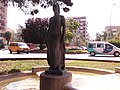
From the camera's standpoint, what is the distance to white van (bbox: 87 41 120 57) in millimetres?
25297

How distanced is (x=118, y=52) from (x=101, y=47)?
6.44 feet

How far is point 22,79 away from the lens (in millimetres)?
8992

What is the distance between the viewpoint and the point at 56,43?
6105mm

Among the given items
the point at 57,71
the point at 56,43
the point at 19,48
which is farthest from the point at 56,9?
A: the point at 19,48

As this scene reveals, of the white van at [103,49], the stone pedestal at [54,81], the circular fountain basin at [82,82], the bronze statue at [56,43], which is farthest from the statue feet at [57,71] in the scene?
the white van at [103,49]

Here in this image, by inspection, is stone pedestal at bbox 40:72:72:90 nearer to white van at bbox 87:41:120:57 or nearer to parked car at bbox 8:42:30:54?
white van at bbox 87:41:120:57

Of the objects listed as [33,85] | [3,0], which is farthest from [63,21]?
[3,0]

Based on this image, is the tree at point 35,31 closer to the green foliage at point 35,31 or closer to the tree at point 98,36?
the green foliage at point 35,31

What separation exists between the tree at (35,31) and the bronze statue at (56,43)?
29688 mm

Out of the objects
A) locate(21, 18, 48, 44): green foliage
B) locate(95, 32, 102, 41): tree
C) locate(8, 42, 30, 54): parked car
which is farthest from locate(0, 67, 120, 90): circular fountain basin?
locate(95, 32, 102, 41): tree

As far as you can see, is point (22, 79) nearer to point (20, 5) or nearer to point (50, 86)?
point (50, 86)

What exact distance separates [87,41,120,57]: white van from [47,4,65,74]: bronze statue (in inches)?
781

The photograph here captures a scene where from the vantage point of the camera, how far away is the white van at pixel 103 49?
25297mm

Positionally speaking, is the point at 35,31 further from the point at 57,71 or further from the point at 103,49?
the point at 57,71
